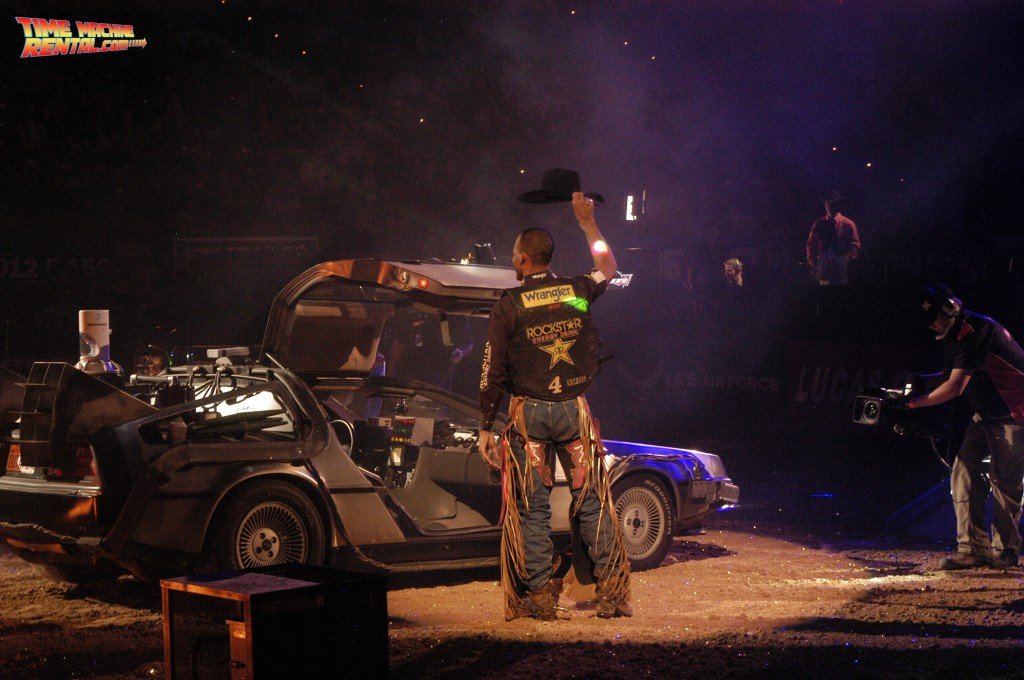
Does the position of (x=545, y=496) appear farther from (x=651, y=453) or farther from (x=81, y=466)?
(x=81, y=466)

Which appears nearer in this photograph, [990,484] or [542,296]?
[542,296]

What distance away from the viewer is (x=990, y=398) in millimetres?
7590

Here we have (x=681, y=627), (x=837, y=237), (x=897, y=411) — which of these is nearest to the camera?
(x=681, y=627)

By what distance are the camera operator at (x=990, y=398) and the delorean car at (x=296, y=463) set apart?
177 centimetres

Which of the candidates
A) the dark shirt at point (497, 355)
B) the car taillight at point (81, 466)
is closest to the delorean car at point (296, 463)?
the car taillight at point (81, 466)

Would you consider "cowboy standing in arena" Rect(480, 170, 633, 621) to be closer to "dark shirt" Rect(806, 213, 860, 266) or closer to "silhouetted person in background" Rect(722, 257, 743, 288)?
"silhouetted person in background" Rect(722, 257, 743, 288)

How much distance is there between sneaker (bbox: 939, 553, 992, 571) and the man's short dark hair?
157 inches

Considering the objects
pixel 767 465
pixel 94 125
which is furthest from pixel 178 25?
pixel 767 465

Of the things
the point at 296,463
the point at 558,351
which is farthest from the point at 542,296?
the point at 296,463

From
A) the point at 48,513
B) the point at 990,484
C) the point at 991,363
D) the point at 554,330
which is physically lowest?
the point at 990,484

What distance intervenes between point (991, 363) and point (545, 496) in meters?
3.68

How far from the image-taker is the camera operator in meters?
7.51

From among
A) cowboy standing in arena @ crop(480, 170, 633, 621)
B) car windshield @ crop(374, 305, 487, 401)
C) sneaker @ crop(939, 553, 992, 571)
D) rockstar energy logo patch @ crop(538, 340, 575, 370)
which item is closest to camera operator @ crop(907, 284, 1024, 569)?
sneaker @ crop(939, 553, 992, 571)

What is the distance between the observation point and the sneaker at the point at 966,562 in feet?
25.1
